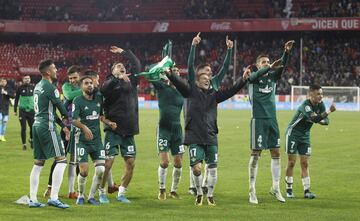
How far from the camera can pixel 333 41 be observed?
2357 inches

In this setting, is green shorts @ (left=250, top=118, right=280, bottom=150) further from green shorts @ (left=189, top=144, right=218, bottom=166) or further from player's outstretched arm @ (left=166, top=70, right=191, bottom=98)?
player's outstretched arm @ (left=166, top=70, right=191, bottom=98)

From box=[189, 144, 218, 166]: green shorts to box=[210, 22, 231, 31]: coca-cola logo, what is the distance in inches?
1912

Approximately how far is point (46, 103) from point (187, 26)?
166ft

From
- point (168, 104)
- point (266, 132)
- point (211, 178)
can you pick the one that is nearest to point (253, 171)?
point (266, 132)

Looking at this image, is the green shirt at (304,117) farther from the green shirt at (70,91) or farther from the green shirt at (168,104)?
the green shirt at (70,91)

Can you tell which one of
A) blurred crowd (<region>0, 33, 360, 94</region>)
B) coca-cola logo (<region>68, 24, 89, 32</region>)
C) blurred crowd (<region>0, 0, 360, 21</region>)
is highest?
blurred crowd (<region>0, 0, 360, 21</region>)

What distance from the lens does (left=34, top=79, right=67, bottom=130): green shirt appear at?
12148mm

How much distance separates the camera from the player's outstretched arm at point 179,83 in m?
12.1

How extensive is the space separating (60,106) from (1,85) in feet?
47.8

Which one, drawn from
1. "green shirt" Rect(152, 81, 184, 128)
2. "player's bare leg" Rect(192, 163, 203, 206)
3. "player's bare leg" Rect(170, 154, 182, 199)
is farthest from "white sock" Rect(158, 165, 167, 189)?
"player's bare leg" Rect(192, 163, 203, 206)

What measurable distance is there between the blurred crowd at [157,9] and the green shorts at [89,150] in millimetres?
48494

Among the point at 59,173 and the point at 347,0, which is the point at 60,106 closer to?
the point at 59,173

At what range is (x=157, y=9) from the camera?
66.2 meters

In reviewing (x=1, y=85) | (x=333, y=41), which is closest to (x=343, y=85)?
(x=333, y=41)
